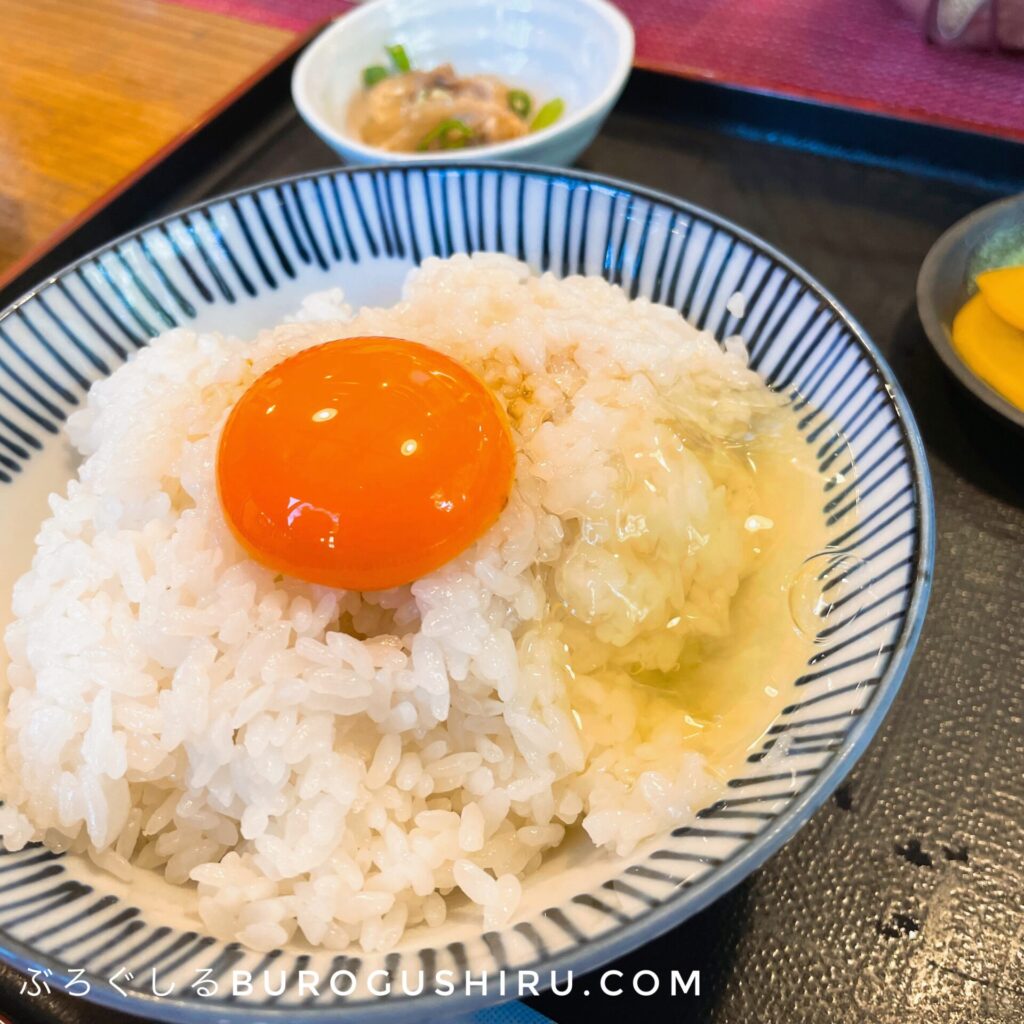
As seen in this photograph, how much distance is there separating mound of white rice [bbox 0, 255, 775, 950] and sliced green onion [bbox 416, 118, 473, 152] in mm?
1375

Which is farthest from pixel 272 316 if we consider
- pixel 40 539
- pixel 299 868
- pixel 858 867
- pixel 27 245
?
pixel 858 867

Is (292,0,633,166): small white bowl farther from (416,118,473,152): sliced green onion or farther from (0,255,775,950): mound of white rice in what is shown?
(0,255,775,950): mound of white rice

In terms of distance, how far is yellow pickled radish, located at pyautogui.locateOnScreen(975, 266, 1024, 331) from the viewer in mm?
1869

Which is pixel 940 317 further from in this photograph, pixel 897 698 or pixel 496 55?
pixel 496 55

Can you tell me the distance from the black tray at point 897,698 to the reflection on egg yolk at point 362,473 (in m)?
0.72

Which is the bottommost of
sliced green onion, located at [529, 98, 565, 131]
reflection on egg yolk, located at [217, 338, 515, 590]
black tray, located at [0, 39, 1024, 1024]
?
black tray, located at [0, 39, 1024, 1024]

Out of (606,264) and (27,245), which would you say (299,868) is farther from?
(27,245)

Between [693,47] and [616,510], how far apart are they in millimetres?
2488

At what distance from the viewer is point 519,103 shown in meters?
2.85

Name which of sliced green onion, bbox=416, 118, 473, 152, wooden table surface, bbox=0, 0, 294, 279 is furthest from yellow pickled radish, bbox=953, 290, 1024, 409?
wooden table surface, bbox=0, 0, 294, 279

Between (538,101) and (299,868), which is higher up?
(538,101)

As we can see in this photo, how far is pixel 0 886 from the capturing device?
1081mm

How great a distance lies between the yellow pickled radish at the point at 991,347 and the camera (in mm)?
1828

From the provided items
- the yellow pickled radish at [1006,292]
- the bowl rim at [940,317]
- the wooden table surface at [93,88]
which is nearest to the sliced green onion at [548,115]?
the wooden table surface at [93,88]
